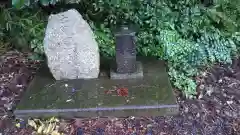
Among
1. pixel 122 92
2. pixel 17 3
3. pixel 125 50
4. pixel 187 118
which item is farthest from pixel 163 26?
pixel 17 3

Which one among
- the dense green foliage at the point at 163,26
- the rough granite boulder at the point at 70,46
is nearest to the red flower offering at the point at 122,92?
the rough granite boulder at the point at 70,46

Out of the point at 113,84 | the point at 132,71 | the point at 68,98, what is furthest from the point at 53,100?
the point at 132,71

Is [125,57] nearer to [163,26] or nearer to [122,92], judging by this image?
[122,92]

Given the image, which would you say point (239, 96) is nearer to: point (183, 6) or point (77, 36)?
point (183, 6)

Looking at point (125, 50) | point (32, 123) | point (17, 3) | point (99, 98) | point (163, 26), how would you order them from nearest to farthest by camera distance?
point (17, 3)
point (32, 123)
point (99, 98)
point (125, 50)
point (163, 26)

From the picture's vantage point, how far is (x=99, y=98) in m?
2.76

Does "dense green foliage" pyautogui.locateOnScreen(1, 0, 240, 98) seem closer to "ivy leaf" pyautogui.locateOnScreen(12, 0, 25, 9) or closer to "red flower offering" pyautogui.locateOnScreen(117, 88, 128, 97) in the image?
"red flower offering" pyautogui.locateOnScreen(117, 88, 128, 97)

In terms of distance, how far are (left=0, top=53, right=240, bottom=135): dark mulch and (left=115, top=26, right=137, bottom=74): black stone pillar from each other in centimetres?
57

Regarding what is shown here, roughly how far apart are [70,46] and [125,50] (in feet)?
1.74

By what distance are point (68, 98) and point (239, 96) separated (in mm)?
1633

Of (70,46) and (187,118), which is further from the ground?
(70,46)

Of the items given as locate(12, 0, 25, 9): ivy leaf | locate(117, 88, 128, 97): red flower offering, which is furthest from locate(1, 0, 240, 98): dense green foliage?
locate(12, 0, 25, 9): ivy leaf

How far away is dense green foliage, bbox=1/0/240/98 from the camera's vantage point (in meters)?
3.46

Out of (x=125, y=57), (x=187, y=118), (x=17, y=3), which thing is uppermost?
(x=17, y=3)
